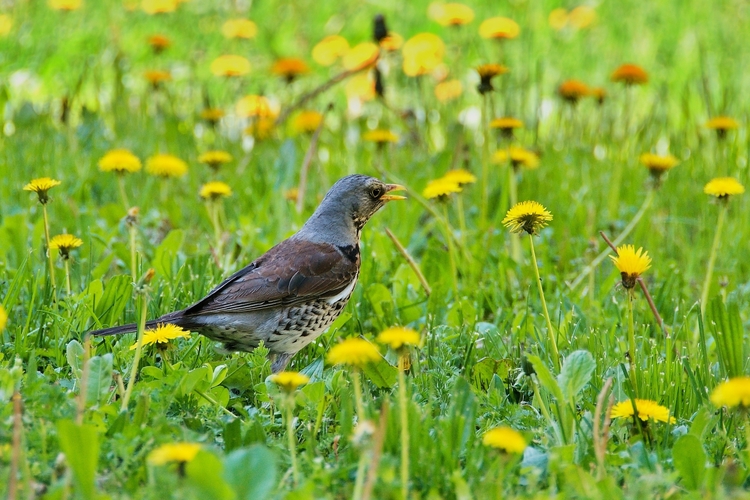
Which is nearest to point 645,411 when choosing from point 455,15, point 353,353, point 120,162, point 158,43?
point 353,353

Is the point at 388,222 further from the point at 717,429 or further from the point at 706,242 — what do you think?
the point at 717,429

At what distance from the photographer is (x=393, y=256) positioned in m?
5.24

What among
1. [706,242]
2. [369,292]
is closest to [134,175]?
[369,292]

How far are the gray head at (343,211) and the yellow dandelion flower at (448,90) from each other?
121 inches

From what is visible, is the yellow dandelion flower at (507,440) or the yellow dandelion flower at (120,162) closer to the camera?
the yellow dandelion flower at (507,440)

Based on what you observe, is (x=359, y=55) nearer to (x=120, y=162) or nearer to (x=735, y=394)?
(x=120, y=162)

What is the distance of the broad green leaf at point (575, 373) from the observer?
3273 millimetres

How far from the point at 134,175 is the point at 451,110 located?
2469 millimetres

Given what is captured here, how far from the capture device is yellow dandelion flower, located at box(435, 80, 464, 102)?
24.6ft

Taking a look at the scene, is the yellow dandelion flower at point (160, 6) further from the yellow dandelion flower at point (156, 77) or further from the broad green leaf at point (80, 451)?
the broad green leaf at point (80, 451)

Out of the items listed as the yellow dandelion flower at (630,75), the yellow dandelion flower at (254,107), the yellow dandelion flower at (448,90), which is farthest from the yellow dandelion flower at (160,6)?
the yellow dandelion flower at (630,75)

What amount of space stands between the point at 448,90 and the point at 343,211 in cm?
321

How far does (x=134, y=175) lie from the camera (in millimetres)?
6406

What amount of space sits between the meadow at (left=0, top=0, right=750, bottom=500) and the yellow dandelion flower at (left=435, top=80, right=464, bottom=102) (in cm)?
3
